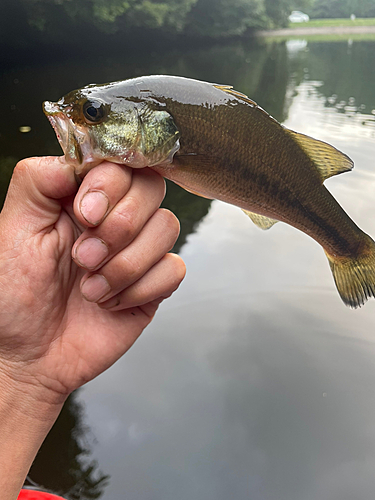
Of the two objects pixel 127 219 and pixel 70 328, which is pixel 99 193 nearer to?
pixel 127 219

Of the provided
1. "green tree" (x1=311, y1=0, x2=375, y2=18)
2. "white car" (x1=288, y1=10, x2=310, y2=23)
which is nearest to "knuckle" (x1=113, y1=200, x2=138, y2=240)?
"white car" (x1=288, y1=10, x2=310, y2=23)

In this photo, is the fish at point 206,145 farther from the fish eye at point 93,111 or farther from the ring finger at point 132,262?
the ring finger at point 132,262

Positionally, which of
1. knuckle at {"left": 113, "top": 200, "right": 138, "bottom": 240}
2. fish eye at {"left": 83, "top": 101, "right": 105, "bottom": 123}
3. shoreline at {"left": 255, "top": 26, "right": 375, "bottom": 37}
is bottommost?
shoreline at {"left": 255, "top": 26, "right": 375, "bottom": 37}

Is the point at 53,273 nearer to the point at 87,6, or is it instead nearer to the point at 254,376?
the point at 254,376

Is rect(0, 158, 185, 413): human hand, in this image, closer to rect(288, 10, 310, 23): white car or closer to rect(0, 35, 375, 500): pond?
rect(0, 35, 375, 500): pond

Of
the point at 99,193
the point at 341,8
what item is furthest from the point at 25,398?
the point at 341,8
